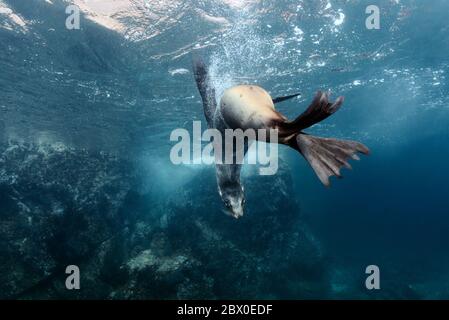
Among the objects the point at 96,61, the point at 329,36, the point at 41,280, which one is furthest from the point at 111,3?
the point at 41,280

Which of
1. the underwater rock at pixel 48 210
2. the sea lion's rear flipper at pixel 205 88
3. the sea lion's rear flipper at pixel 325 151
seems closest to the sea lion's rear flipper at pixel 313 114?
the sea lion's rear flipper at pixel 325 151

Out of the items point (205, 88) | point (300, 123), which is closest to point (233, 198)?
point (205, 88)

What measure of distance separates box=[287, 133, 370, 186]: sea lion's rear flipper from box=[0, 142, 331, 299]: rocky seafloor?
14.3 metres

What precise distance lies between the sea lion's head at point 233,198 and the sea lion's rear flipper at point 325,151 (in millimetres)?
1338

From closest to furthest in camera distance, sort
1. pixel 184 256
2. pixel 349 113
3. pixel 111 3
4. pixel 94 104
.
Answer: pixel 111 3, pixel 184 256, pixel 94 104, pixel 349 113

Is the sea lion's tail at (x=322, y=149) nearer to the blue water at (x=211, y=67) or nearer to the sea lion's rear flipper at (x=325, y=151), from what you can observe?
the sea lion's rear flipper at (x=325, y=151)

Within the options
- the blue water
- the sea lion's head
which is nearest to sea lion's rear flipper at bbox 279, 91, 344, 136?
the sea lion's head

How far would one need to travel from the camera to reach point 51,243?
17.3 meters

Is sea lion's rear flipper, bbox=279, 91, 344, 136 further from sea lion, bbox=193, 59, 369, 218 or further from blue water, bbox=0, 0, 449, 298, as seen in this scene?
blue water, bbox=0, 0, 449, 298

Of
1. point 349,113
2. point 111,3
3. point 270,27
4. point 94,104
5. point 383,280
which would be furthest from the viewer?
point 349,113

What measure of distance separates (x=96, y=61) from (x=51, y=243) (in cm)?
963

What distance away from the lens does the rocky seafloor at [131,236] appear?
15938 mm

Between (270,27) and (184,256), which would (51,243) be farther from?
(270,27)
